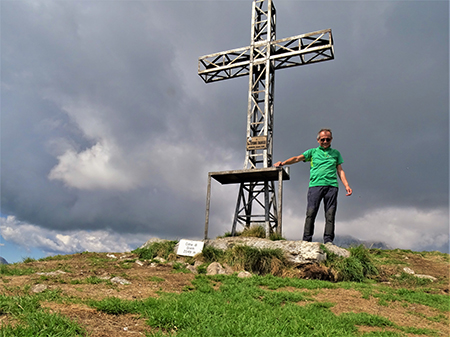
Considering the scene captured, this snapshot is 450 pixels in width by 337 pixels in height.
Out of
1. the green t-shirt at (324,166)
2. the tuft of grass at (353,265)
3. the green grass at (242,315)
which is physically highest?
the green t-shirt at (324,166)

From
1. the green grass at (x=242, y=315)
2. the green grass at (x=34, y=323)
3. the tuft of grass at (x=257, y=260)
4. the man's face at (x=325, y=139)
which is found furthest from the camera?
the man's face at (x=325, y=139)

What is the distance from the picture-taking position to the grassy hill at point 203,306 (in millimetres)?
3457

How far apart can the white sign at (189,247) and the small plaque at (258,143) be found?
4.02 metres

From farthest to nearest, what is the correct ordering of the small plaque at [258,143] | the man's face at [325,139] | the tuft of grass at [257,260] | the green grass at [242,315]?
the small plaque at [258,143] < the man's face at [325,139] < the tuft of grass at [257,260] < the green grass at [242,315]

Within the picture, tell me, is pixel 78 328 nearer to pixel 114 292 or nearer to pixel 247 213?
pixel 114 292

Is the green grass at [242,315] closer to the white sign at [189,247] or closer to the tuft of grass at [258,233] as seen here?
the white sign at [189,247]

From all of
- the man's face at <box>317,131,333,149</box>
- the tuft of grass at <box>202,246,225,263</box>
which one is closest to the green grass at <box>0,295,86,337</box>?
the tuft of grass at <box>202,246,225,263</box>

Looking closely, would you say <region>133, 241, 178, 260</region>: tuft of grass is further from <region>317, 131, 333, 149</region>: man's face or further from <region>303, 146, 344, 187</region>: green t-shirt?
<region>317, 131, 333, 149</region>: man's face

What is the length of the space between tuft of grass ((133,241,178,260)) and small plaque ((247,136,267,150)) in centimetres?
428

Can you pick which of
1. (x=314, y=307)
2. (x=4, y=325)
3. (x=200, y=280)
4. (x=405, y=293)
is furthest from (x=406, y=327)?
(x=4, y=325)

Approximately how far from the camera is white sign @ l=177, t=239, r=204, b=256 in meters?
9.68

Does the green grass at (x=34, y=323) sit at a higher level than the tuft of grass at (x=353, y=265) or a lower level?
lower

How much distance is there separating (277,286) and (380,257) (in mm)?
7343

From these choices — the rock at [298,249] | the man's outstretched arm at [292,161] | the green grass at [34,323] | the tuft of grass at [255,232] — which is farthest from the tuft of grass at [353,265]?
the green grass at [34,323]
